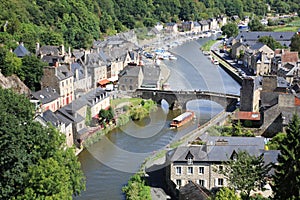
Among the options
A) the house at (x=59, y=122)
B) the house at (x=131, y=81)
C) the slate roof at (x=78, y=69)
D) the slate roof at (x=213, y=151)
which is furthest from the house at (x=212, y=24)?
the slate roof at (x=213, y=151)

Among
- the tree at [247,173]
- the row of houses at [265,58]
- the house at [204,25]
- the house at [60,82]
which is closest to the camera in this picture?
the tree at [247,173]

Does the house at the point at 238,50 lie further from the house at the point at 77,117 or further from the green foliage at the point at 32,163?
the green foliage at the point at 32,163

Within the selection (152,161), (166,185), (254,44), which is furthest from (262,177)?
(254,44)

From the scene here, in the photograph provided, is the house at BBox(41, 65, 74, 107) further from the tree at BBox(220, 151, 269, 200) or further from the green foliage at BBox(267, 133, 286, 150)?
the tree at BBox(220, 151, 269, 200)

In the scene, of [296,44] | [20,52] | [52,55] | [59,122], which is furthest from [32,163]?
[296,44]

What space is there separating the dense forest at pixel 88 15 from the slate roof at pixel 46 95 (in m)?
9.57

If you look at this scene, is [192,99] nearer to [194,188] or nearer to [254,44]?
[194,188]

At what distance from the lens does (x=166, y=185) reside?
2167cm

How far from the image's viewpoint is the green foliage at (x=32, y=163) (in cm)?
1692

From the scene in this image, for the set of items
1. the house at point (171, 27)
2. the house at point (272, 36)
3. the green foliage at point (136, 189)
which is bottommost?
the green foliage at point (136, 189)

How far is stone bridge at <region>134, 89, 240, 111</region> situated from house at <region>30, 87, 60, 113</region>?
7.97m

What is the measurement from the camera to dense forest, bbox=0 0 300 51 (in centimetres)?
4788

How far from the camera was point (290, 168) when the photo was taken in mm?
14906

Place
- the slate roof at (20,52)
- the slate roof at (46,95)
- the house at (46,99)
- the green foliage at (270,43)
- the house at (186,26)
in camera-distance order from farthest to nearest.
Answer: the house at (186,26)
the green foliage at (270,43)
the slate roof at (20,52)
the slate roof at (46,95)
the house at (46,99)
